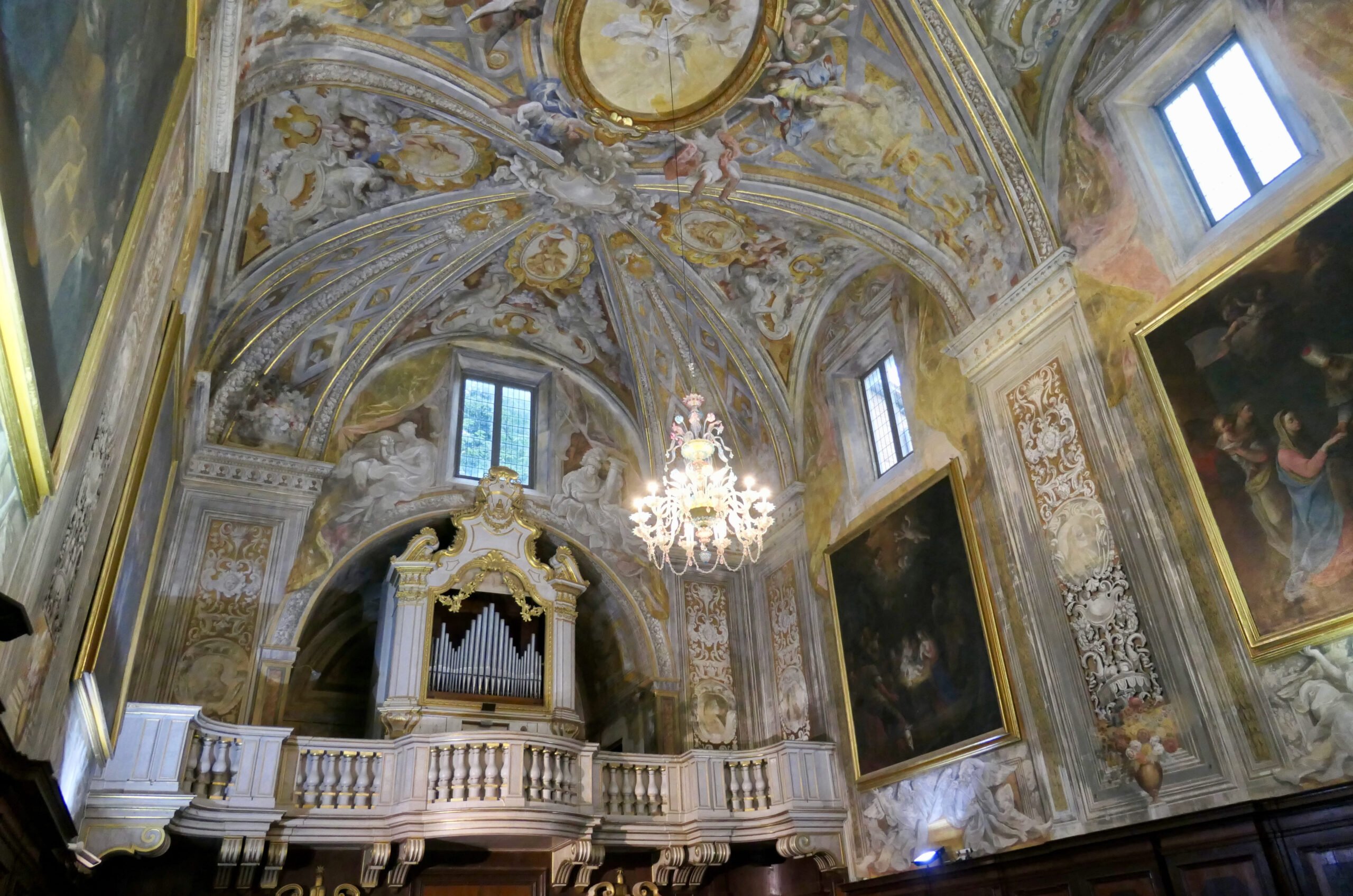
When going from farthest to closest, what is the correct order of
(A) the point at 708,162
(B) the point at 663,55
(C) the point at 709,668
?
(C) the point at 709,668
(A) the point at 708,162
(B) the point at 663,55

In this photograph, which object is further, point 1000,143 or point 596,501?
point 596,501

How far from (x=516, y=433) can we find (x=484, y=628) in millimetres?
4029

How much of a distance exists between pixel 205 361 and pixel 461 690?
5733 millimetres

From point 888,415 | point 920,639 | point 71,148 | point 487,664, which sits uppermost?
point 888,415

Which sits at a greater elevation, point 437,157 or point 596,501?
point 437,157

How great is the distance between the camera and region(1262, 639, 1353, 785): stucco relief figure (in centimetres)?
694

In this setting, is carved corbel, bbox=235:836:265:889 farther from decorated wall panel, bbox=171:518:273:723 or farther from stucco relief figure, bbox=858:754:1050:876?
stucco relief figure, bbox=858:754:1050:876

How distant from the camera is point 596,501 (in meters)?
16.1

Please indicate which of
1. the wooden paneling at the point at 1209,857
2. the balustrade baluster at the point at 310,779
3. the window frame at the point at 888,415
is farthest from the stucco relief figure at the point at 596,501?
the wooden paneling at the point at 1209,857

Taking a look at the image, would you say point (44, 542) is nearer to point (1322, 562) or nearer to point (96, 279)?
point (96, 279)

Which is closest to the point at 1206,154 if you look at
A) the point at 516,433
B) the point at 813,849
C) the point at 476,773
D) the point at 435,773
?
the point at 813,849

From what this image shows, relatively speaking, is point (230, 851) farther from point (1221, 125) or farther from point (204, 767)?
point (1221, 125)

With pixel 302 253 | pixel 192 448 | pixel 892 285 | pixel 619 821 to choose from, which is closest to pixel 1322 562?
pixel 892 285

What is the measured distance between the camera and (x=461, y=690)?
43.0 feet
